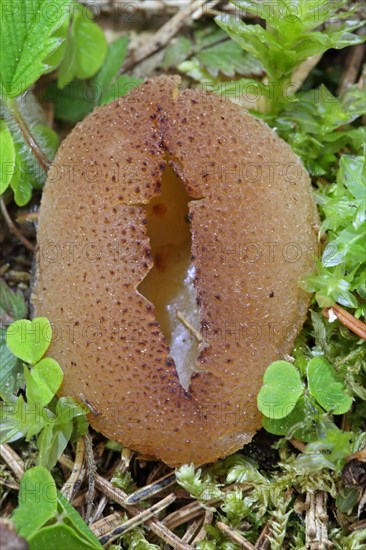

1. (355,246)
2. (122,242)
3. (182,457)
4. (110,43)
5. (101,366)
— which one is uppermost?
(110,43)

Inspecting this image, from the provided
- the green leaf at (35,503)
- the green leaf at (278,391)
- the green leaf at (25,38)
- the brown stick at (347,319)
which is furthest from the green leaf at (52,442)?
the green leaf at (25,38)

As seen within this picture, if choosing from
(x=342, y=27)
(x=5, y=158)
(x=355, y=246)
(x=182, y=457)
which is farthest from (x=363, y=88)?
(x=182, y=457)

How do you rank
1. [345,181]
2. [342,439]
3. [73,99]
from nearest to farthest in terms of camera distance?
[342,439]
[345,181]
[73,99]

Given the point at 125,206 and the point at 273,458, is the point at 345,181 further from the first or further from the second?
the point at 273,458

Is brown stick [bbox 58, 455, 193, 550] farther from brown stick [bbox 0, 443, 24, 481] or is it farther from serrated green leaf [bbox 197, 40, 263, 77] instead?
serrated green leaf [bbox 197, 40, 263, 77]

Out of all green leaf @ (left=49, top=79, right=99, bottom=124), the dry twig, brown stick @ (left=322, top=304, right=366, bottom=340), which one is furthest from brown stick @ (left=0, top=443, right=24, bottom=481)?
green leaf @ (left=49, top=79, right=99, bottom=124)

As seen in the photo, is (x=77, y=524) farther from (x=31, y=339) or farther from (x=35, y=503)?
Result: (x=31, y=339)
